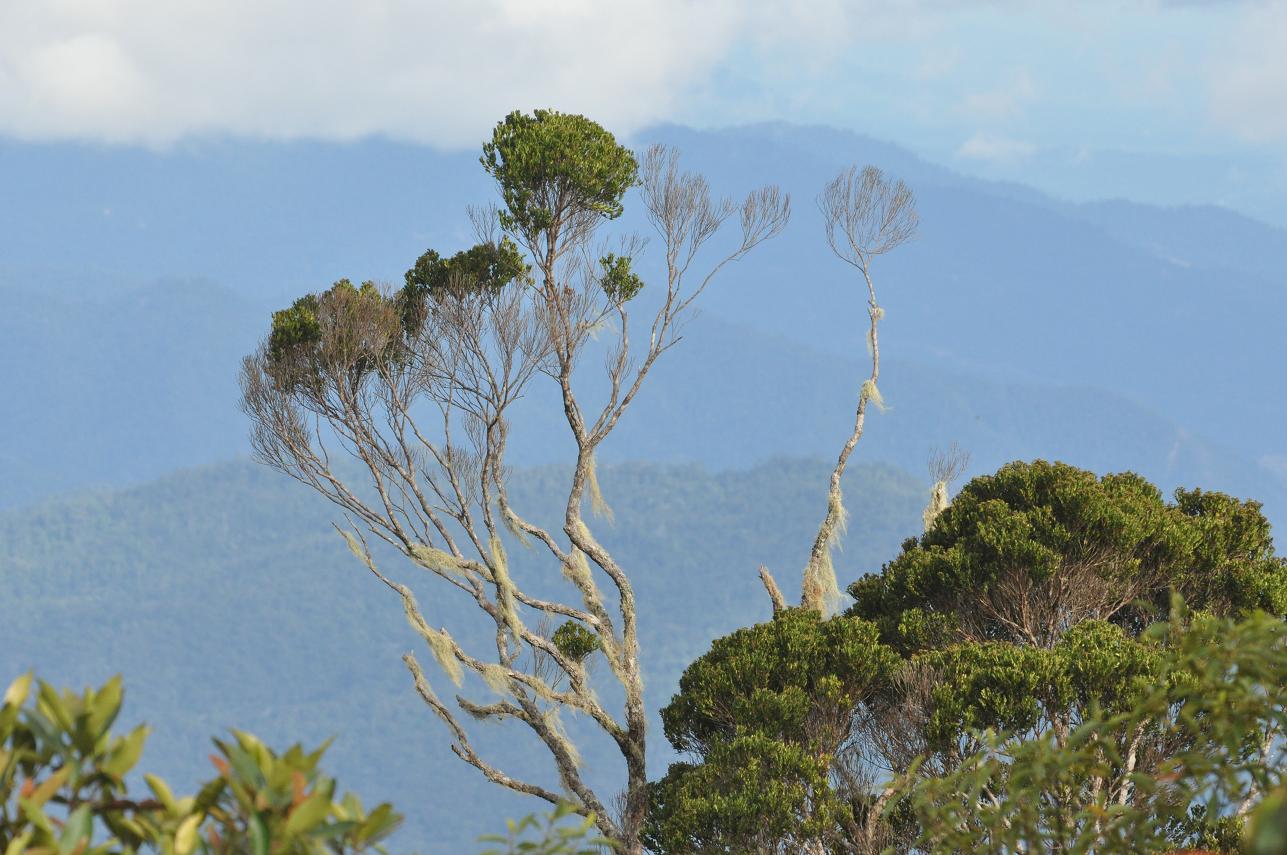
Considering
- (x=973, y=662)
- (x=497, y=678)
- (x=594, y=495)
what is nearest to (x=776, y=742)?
(x=973, y=662)

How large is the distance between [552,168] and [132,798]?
1341 centimetres

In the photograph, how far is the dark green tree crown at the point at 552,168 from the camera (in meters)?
15.7

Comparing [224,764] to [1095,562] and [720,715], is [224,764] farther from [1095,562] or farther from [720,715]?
[1095,562]

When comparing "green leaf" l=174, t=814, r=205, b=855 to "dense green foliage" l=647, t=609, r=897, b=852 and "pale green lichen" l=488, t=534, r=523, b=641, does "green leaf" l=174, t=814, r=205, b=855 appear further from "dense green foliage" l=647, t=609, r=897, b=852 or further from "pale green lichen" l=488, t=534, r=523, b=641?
"pale green lichen" l=488, t=534, r=523, b=641

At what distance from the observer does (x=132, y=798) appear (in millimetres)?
2965

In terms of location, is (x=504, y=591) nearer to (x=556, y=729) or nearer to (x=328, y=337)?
(x=556, y=729)

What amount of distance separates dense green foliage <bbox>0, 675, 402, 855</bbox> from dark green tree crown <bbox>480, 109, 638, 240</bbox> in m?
13.1

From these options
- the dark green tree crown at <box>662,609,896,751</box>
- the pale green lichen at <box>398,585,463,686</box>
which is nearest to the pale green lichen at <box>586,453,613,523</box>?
the pale green lichen at <box>398,585,463,686</box>

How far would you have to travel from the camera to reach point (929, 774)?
498 inches

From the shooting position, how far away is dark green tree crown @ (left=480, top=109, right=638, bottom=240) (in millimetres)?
15711

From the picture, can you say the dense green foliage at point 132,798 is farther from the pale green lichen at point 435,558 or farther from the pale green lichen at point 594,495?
the pale green lichen at point 594,495

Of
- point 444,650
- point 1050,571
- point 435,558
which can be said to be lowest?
point 444,650

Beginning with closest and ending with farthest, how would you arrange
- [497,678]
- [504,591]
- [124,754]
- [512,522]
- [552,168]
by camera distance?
[124,754]
[497,678]
[504,591]
[552,168]
[512,522]

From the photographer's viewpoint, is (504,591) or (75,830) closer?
(75,830)
